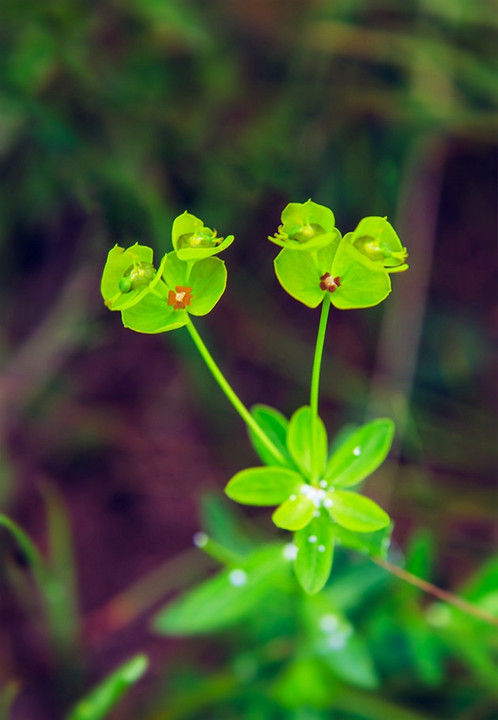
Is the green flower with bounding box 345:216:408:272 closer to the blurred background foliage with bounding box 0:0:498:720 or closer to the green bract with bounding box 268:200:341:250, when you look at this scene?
the green bract with bounding box 268:200:341:250

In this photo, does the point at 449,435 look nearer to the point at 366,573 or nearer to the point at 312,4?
the point at 366,573

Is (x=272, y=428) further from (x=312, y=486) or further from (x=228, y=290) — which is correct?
(x=228, y=290)

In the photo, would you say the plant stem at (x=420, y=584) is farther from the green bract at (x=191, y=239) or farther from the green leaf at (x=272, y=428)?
the green bract at (x=191, y=239)

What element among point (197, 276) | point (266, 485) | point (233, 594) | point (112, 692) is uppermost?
point (197, 276)

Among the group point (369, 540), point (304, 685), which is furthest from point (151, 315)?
point (304, 685)

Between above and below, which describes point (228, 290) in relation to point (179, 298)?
above

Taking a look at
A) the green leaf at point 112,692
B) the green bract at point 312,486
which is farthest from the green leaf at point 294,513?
the green leaf at point 112,692
